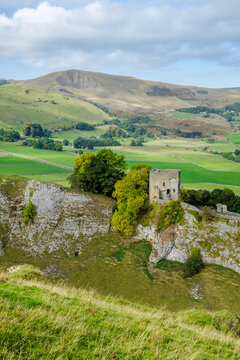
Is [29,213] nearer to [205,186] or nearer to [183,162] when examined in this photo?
[205,186]

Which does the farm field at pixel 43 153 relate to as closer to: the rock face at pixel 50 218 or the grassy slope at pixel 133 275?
the rock face at pixel 50 218

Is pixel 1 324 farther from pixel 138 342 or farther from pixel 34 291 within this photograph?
pixel 34 291

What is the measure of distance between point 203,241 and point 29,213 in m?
26.3

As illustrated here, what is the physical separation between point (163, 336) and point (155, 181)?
3573 cm

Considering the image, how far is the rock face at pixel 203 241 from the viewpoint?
132 feet

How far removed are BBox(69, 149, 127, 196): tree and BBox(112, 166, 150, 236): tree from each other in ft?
10.5

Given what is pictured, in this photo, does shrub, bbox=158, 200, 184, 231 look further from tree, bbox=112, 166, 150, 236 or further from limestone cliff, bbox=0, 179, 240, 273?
tree, bbox=112, 166, 150, 236

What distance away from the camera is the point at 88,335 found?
421 inches

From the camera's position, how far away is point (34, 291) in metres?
16.3

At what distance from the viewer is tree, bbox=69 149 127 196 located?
5116 centimetres

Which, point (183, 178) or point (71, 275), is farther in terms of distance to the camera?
point (183, 178)

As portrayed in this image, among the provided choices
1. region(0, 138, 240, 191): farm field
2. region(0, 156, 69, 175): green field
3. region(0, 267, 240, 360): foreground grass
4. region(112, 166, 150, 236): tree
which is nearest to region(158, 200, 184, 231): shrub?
region(112, 166, 150, 236): tree

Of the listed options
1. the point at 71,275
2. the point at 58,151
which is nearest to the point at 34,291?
the point at 71,275

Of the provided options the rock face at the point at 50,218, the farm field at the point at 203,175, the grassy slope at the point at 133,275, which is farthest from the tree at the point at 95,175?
the farm field at the point at 203,175
